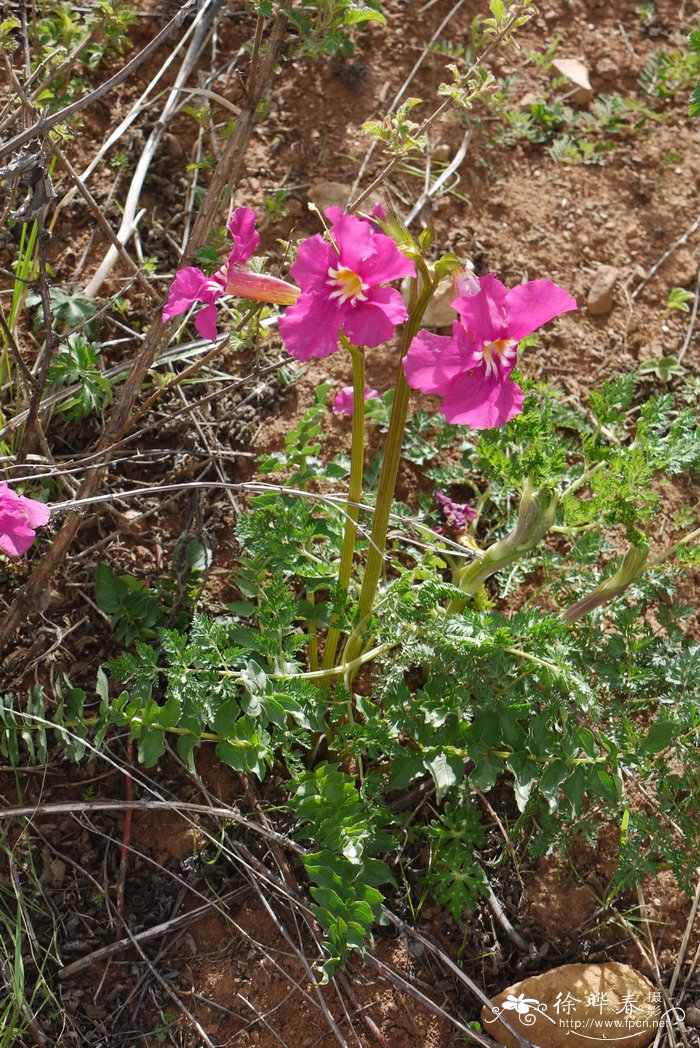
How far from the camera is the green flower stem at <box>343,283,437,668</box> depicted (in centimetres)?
171

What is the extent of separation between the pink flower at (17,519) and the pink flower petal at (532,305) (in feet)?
3.42

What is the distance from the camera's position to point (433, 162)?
3.09 m

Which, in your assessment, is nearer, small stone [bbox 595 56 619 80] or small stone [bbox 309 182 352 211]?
small stone [bbox 309 182 352 211]

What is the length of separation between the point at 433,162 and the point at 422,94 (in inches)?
11.9

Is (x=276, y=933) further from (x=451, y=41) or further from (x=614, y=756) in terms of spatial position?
(x=451, y=41)

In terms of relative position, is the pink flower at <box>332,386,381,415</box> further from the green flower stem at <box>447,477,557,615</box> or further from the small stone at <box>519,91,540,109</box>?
the small stone at <box>519,91,540,109</box>

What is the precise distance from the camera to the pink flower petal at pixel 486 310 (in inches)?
63.0

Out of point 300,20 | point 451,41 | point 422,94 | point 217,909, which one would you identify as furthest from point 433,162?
point 217,909

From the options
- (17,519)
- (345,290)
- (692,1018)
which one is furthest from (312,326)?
(692,1018)

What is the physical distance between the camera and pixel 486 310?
1.60m

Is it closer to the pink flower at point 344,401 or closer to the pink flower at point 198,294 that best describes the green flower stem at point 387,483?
the pink flower at point 198,294

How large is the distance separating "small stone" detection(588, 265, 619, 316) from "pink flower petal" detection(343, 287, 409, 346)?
167cm

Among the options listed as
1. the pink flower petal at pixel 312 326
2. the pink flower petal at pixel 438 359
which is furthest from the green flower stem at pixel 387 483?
the pink flower petal at pixel 312 326

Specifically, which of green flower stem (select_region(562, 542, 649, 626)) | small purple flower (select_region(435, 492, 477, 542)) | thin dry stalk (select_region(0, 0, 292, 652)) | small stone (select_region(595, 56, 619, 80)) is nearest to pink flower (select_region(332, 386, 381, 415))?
small purple flower (select_region(435, 492, 477, 542))
